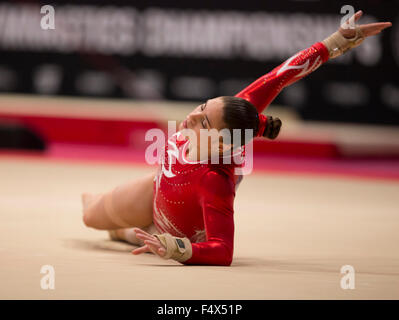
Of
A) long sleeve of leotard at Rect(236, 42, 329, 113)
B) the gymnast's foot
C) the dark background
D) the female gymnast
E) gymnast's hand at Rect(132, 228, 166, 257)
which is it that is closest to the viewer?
gymnast's hand at Rect(132, 228, 166, 257)

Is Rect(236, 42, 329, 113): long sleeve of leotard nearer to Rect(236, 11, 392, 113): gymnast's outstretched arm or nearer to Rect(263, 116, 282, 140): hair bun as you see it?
Rect(236, 11, 392, 113): gymnast's outstretched arm

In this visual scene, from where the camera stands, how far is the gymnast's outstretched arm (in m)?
2.54

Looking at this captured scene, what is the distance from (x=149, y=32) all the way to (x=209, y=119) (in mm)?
4826

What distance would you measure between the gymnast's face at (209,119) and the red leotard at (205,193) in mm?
91

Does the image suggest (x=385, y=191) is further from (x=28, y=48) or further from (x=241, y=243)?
(x=28, y=48)

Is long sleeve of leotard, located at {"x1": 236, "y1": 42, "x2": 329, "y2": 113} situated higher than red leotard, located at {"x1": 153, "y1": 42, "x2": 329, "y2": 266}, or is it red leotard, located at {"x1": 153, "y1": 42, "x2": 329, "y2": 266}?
long sleeve of leotard, located at {"x1": 236, "y1": 42, "x2": 329, "y2": 113}

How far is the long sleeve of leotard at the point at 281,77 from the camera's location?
8.28 ft

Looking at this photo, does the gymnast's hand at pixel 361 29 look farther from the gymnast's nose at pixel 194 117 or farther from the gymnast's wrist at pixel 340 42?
the gymnast's nose at pixel 194 117

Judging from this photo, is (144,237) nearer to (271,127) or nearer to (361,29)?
(271,127)

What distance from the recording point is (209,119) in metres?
2.20

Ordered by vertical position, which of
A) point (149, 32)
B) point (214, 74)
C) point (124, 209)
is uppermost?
point (149, 32)

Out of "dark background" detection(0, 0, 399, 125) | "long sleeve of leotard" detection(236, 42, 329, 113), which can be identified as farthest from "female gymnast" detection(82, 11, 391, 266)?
"dark background" detection(0, 0, 399, 125)

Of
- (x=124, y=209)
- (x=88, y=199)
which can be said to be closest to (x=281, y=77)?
(x=124, y=209)

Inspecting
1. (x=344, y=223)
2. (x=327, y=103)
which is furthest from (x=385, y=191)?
(x=327, y=103)
